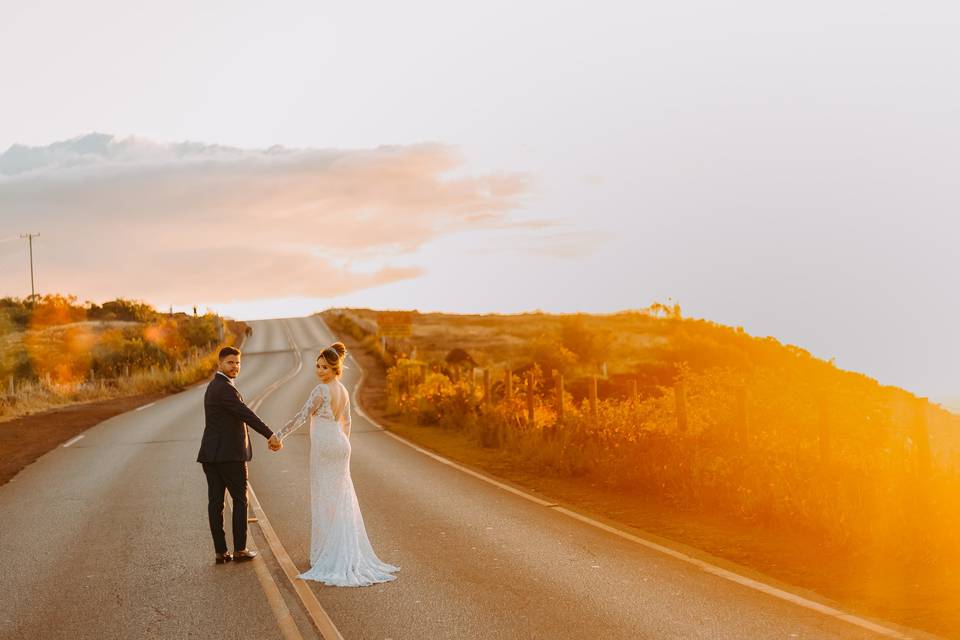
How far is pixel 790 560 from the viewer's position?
29.1 ft

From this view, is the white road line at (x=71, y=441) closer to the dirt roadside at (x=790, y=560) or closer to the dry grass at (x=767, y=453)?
the dry grass at (x=767, y=453)

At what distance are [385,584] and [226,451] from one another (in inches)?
90.2

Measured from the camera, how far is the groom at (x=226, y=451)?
8953mm

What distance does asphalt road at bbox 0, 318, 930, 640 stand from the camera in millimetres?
6672

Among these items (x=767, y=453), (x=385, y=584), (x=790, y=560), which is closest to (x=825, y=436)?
(x=767, y=453)

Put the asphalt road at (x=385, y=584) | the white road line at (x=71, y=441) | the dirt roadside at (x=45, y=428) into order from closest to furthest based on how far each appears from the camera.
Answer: the asphalt road at (x=385, y=584)
the dirt roadside at (x=45, y=428)
the white road line at (x=71, y=441)

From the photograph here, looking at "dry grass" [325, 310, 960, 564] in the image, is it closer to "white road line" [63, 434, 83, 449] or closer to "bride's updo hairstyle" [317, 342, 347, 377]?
"bride's updo hairstyle" [317, 342, 347, 377]

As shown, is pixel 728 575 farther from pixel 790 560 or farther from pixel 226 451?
pixel 226 451

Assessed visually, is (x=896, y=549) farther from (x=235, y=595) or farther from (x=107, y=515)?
(x=107, y=515)

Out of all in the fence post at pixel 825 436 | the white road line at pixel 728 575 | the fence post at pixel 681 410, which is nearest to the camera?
the white road line at pixel 728 575

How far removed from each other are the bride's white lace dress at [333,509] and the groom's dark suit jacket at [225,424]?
77 centimetres

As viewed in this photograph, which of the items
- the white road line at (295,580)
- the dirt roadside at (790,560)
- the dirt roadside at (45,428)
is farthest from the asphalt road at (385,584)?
the dirt roadside at (45,428)

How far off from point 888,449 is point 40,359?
47.7 m

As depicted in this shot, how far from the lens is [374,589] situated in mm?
7785
